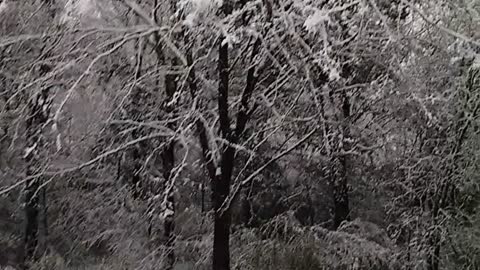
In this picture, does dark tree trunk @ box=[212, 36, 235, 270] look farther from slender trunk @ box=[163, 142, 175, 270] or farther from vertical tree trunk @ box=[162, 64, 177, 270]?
slender trunk @ box=[163, 142, 175, 270]

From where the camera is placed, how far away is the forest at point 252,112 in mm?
5988

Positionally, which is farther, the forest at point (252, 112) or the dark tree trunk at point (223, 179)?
the dark tree trunk at point (223, 179)

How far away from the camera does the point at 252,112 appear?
276 inches

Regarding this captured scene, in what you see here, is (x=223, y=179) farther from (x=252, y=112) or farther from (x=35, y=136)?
(x=35, y=136)

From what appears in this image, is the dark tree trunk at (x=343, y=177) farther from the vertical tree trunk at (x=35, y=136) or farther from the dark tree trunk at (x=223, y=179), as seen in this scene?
the vertical tree trunk at (x=35, y=136)

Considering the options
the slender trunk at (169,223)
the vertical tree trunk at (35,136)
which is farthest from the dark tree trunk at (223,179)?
the vertical tree trunk at (35,136)

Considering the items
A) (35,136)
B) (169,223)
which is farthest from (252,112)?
(35,136)

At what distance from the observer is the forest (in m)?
5.99

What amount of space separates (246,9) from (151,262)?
13.3 feet

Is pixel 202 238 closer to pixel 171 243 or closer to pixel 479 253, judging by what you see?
pixel 171 243

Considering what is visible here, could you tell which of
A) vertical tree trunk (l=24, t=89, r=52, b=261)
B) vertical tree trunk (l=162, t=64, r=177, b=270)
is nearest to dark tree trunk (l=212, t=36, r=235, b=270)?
vertical tree trunk (l=162, t=64, r=177, b=270)

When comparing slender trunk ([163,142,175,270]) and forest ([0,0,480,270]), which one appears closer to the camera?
forest ([0,0,480,270])

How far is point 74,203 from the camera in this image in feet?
38.4

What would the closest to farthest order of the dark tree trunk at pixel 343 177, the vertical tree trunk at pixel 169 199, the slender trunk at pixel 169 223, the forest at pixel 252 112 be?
the forest at pixel 252 112, the vertical tree trunk at pixel 169 199, the dark tree trunk at pixel 343 177, the slender trunk at pixel 169 223
